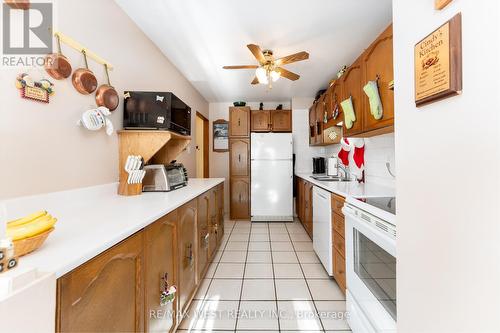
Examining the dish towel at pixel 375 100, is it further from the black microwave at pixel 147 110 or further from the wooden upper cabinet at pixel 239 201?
the wooden upper cabinet at pixel 239 201

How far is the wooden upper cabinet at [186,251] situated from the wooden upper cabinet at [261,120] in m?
2.80

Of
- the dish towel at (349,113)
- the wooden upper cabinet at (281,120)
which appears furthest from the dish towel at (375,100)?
the wooden upper cabinet at (281,120)

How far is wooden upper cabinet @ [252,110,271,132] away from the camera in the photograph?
13.9 feet

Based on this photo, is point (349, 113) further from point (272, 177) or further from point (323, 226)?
point (272, 177)

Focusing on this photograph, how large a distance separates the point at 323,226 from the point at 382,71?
1441 millimetres

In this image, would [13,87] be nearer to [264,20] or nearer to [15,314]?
[15,314]

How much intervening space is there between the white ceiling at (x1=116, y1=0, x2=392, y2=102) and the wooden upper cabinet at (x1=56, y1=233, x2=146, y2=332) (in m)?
1.86

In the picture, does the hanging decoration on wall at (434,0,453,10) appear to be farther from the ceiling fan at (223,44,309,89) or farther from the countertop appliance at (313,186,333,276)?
the ceiling fan at (223,44,309,89)

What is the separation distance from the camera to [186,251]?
4.90ft

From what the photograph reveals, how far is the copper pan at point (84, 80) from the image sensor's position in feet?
4.32

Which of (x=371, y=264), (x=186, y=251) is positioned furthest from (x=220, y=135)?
(x=371, y=264)

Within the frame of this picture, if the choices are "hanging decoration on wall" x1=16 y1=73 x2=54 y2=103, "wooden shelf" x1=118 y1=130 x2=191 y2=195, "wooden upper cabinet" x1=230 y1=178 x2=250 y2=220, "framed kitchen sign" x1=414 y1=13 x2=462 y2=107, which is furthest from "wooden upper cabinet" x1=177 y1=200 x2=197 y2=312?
"wooden upper cabinet" x1=230 y1=178 x2=250 y2=220

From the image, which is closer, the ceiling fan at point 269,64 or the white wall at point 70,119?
the white wall at point 70,119

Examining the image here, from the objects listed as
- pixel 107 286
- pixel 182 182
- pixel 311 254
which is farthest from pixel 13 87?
pixel 311 254
